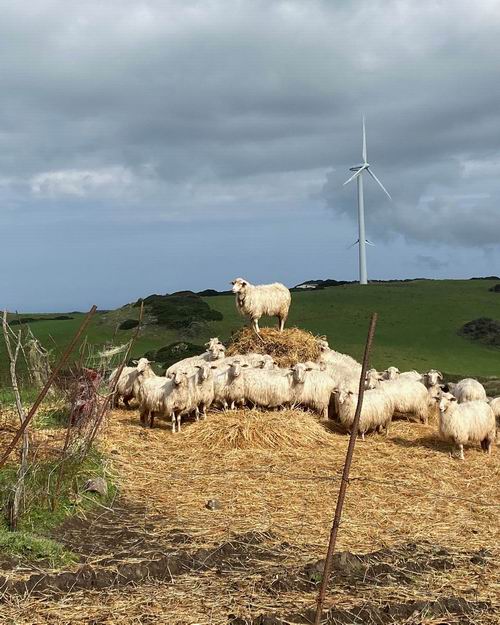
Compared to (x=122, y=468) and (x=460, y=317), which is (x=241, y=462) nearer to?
(x=122, y=468)

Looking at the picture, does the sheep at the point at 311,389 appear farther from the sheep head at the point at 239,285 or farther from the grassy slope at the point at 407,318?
the grassy slope at the point at 407,318

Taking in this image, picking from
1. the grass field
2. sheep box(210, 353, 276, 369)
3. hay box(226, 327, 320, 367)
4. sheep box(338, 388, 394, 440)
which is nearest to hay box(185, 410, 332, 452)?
sheep box(338, 388, 394, 440)

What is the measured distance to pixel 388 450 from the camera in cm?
1289

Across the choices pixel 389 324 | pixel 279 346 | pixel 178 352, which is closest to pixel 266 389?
pixel 279 346

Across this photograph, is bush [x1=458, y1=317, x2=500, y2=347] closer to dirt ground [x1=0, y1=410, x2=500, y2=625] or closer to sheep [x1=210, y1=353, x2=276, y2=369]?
sheep [x1=210, y1=353, x2=276, y2=369]

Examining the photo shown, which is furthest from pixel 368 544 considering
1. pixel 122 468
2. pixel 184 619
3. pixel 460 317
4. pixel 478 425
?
pixel 460 317

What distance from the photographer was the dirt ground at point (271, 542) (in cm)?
644

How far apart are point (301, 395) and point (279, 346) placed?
8.89 feet

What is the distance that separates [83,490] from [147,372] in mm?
5353

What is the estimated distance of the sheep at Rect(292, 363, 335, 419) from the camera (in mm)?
14562

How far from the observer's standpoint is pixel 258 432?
1295 centimetres

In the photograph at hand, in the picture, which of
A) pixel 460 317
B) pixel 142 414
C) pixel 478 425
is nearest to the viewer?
pixel 478 425

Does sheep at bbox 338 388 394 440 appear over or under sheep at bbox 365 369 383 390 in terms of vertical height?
under

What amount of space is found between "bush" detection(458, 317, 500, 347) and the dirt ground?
114 feet
